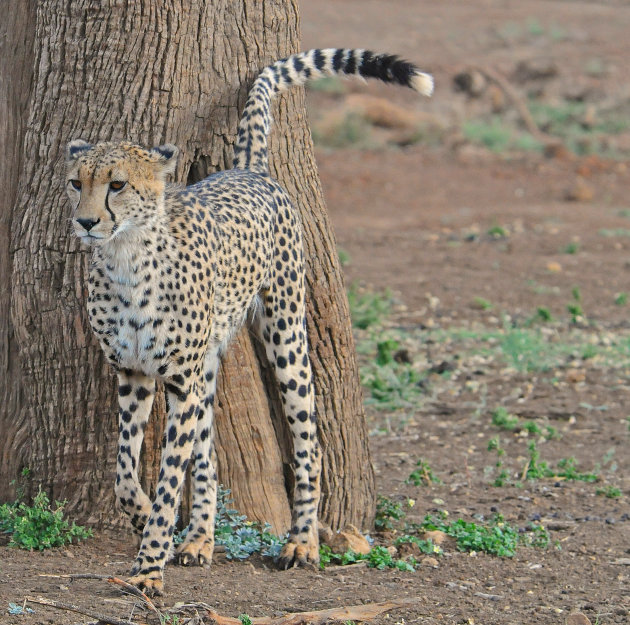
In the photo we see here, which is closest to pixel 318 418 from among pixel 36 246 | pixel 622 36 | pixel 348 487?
pixel 348 487

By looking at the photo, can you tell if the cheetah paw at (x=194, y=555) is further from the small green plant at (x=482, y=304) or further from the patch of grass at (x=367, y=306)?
the small green plant at (x=482, y=304)

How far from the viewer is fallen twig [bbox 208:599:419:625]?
375 cm

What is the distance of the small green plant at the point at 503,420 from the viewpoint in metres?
6.38

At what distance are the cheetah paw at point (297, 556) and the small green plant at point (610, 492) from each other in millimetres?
1690

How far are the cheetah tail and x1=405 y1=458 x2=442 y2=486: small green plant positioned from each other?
1.79 m

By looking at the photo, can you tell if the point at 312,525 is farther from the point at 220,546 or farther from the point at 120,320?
the point at 120,320

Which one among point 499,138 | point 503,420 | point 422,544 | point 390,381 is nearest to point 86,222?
point 422,544

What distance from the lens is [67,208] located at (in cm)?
434

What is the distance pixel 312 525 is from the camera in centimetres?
461

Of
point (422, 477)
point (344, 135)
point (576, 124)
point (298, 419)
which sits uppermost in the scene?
point (576, 124)

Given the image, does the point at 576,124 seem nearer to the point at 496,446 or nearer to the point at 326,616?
the point at 496,446

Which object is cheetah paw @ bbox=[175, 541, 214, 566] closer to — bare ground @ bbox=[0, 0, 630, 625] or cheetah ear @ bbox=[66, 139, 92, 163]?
bare ground @ bbox=[0, 0, 630, 625]

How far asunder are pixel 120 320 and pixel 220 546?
42.4 inches

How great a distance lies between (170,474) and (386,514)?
1405 millimetres
